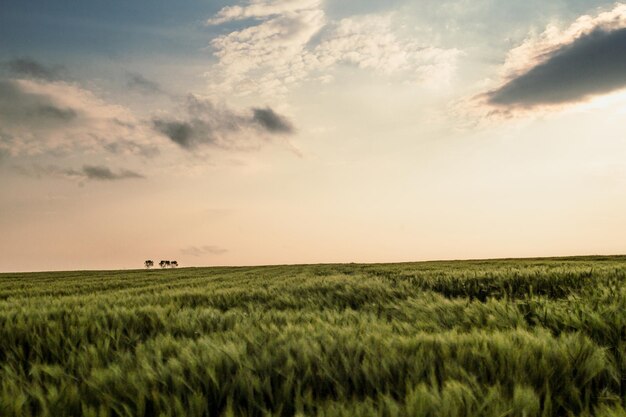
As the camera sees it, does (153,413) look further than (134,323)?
No

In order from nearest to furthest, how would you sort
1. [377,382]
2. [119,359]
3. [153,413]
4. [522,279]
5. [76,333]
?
1. [153,413]
2. [377,382]
3. [119,359]
4. [76,333]
5. [522,279]

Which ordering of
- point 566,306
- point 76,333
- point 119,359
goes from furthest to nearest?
point 566,306
point 76,333
point 119,359

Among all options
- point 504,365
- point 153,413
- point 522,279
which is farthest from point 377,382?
point 522,279

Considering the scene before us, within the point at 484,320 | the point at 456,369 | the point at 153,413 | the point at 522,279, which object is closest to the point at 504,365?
the point at 456,369

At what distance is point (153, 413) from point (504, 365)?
1.49m

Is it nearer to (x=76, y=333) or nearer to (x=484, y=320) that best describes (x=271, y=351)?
(x=76, y=333)

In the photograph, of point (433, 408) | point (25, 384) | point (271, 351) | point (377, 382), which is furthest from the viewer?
point (271, 351)

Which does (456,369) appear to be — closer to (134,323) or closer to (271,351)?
(271,351)

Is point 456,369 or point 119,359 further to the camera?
point 119,359

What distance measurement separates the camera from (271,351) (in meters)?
2.22

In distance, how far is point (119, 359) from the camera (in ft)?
7.88

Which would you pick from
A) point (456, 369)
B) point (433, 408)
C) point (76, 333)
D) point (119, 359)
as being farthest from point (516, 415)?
point (76, 333)

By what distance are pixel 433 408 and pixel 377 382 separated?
1.54 feet

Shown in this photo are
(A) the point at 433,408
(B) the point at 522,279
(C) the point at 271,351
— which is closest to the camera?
(A) the point at 433,408
